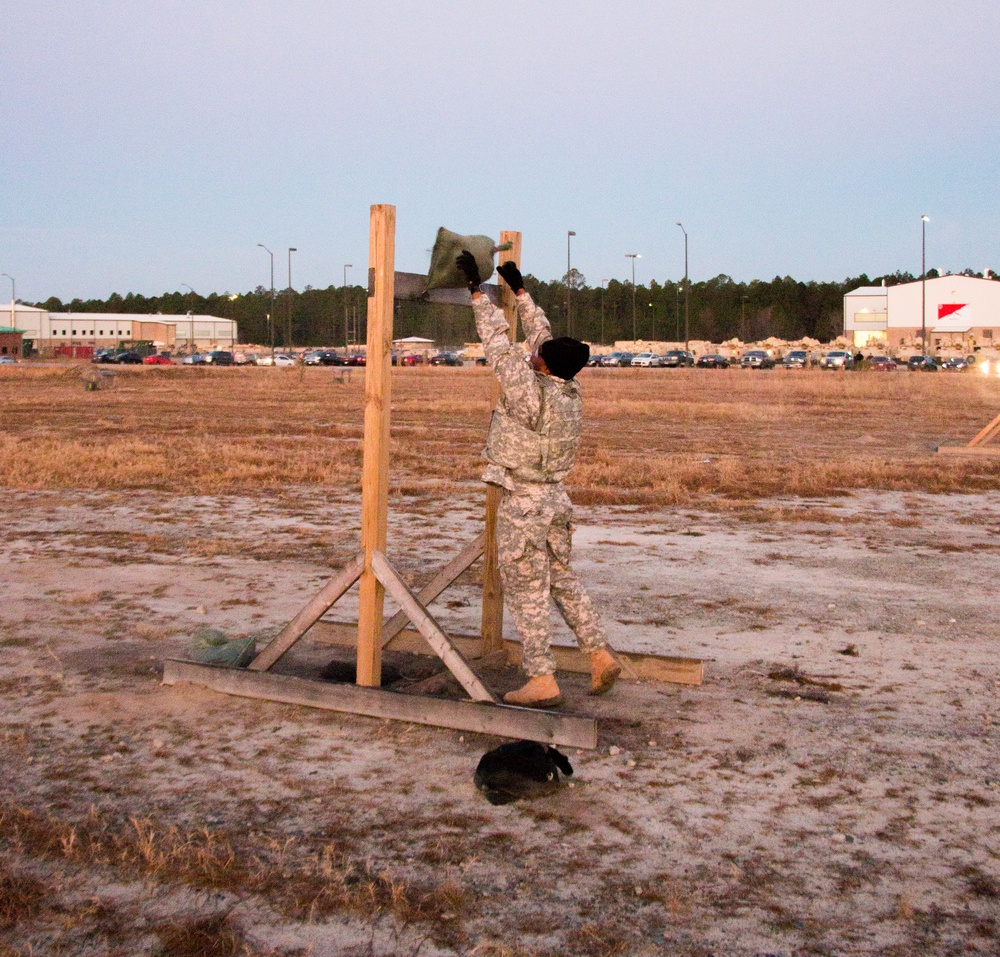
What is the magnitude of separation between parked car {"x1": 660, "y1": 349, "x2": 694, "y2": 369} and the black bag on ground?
3068 inches

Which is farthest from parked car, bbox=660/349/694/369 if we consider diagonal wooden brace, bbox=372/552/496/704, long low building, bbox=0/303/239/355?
diagonal wooden brace, bbox=372/552/496/704

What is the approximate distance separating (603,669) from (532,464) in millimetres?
1126

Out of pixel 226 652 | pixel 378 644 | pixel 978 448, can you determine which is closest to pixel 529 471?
pixel 378 644

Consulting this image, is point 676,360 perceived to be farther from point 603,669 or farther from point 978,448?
point 603,669

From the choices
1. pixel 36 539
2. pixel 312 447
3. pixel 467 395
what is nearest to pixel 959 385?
pixel 467 395

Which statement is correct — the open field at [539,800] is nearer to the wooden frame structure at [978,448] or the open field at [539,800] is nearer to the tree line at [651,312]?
the wooden frame structure at [978,448]

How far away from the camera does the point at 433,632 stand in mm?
5543

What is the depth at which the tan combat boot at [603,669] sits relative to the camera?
581cm

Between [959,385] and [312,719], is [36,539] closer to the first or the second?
[312,719]

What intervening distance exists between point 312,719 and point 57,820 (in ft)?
5.03

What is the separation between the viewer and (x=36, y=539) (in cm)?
1074

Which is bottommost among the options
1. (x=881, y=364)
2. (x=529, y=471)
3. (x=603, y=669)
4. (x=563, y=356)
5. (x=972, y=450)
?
(x=603, y=669)

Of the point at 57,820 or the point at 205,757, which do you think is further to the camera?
the point at 205,757

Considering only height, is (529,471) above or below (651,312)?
below
